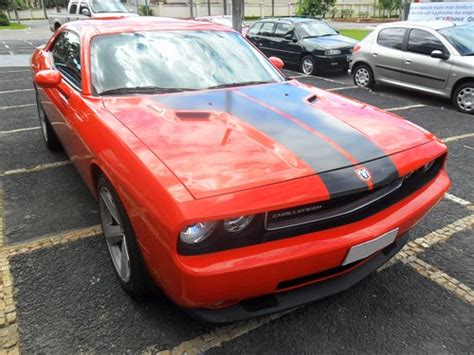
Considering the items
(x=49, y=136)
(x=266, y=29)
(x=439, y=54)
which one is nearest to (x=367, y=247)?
(x=49, y=136)

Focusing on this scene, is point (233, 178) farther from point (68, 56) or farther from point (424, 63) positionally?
point (424, 63)

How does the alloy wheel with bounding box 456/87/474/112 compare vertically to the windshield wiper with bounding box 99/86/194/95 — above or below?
below

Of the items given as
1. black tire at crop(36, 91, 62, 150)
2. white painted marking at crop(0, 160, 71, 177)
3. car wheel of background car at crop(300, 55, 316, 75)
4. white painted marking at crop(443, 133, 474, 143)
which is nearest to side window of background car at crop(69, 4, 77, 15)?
car wheel of background car at crop(300, 55, 316, 75)

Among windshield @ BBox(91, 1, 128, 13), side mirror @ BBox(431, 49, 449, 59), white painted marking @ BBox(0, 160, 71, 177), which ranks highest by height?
windshield @ BBox(91, 1, 128, 13)

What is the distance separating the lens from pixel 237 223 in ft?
6.14

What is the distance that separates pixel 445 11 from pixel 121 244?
38.8 feet

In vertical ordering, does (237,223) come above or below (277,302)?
above

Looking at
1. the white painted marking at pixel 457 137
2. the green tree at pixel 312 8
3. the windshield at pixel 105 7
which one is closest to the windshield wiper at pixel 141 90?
the white painted marking at pixel 457 137

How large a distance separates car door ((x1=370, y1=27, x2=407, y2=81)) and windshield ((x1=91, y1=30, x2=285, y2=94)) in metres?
5.59

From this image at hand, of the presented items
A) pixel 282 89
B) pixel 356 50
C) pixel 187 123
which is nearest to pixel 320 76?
pixel 356 50

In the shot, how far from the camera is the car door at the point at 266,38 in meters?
12.2

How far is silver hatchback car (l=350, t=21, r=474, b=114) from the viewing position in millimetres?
7254

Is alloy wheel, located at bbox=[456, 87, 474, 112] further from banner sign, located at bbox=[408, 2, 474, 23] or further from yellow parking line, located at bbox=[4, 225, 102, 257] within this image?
yellow parking line, located at bbox=[4, 225, 102, 257]

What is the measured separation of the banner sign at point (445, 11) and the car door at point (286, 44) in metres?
3.88
